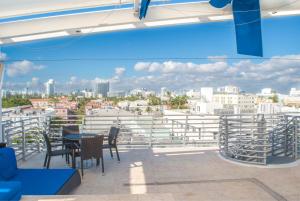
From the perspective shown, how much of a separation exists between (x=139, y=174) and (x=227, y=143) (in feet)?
7.88

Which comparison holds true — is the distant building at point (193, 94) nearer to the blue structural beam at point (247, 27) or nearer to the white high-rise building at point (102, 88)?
the white high-rise building at point (102, 88)

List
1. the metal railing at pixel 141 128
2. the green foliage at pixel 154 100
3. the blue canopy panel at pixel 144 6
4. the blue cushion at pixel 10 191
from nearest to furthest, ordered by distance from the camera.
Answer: the blue cushion at pixel 10 191, the blue canopy panel at pixel 144 6, the metal railing at pixel 141 128, the green foliage at pixel 154 100

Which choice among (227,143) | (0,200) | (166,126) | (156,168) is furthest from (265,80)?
(0,200)

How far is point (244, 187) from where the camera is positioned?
4.48m

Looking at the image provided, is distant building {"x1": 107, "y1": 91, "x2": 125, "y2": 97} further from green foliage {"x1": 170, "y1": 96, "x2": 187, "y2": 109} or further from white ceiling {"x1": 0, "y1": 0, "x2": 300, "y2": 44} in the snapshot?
white ceiling {"x1": 0, "y1": 0, "x2": 300, "y2": 44}

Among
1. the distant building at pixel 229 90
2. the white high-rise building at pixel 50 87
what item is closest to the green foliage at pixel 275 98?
the distant building at pixel 229 90

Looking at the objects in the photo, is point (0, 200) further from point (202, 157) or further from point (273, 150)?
point (273, 150)

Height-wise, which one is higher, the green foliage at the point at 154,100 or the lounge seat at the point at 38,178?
the green foliage at the point at 154,100

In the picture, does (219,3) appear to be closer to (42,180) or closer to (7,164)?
(42,180)

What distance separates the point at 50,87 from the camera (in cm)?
905

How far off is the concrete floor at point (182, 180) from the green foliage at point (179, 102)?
3176 millimetres

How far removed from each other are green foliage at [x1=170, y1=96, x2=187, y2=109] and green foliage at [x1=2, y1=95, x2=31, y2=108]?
15.2 ft

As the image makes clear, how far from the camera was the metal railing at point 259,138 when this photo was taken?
602cm

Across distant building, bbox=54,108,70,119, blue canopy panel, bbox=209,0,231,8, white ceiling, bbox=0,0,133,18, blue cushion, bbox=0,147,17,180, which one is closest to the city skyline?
distant building, bbox=54,108,70,119
